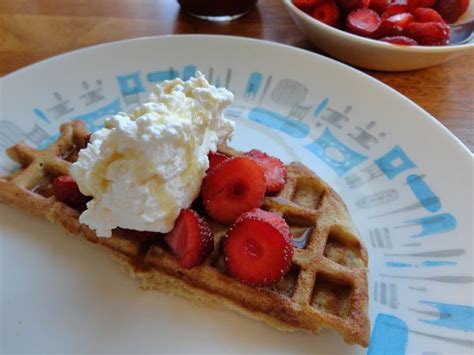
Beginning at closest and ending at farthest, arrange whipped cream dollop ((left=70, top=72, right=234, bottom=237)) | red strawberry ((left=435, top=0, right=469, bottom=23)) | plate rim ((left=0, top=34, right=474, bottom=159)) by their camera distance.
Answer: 1. whipped cream dollop ((left=70, top=72, right=234, bottom=237))
2. plate rim ((left=0, top=34, right=474, bottom=159))
3. red strawberry ((left=435, top=0, right=469, bottom=23))

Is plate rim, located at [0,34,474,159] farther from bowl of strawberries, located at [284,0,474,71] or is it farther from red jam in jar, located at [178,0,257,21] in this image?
A: red jam in jar, located at [178,0,257,21]

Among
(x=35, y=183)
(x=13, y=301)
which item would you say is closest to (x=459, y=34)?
(x=35, y=183)

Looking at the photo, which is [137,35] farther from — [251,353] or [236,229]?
[251,353]

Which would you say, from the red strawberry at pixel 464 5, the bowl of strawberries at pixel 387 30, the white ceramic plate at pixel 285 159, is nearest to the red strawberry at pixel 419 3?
the bowl of strawberries at pixel 387 30

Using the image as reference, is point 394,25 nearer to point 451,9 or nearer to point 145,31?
point 451,9

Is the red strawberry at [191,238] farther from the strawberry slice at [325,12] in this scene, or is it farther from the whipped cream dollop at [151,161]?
the strawberry slice at [325,12]

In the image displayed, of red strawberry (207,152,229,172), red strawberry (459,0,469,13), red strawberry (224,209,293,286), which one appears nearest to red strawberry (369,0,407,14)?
red strawberry (459,0,469,13)
